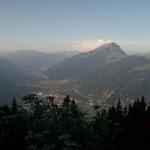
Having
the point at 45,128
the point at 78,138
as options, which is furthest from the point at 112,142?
the point at 45,128

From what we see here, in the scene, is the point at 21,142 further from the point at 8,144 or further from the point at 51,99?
the point at 51,99

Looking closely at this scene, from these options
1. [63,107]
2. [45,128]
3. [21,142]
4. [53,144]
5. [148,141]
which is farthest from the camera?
[148,141]

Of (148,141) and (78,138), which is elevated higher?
(78,138)

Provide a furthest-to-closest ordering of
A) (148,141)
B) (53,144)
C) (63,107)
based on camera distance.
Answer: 1. (148,141)
2. (63,107)
3. (53,144)

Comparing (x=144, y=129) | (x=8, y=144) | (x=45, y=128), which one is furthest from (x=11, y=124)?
(x=144, y=129)

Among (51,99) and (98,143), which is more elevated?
(51,99)

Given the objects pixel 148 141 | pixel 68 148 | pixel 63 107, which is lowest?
pixel 148 141

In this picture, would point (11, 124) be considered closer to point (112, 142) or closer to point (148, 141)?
point (112, 142)

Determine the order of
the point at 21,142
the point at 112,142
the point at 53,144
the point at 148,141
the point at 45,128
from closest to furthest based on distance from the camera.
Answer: the point at 53,144 → the point at 45,128 → the point at 21,142 → the point at 112,142 → the point at 148,141

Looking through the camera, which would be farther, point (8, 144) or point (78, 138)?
point (8, 144)
